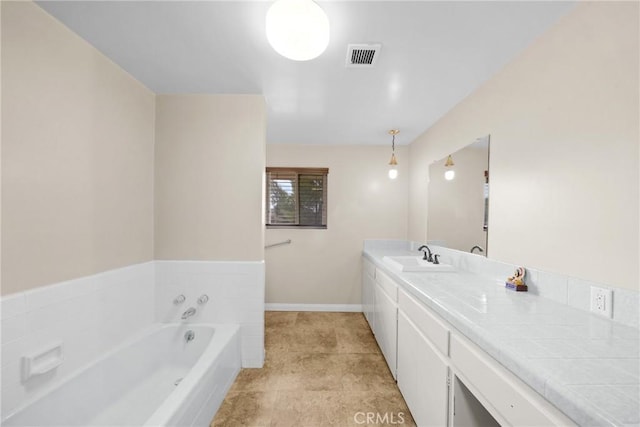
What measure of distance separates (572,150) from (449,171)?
1.29 metres

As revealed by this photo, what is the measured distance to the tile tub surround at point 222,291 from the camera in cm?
232

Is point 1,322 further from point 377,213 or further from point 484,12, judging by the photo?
point 377,213

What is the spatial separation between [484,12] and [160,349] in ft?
10.1

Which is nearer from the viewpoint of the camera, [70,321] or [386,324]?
[70,321]

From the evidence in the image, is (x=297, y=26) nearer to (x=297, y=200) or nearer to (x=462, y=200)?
(x=462, y=200)

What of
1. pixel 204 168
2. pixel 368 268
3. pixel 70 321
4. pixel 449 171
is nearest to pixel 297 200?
pixel 368 268

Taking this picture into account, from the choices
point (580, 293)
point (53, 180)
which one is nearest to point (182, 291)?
point (53, 180)

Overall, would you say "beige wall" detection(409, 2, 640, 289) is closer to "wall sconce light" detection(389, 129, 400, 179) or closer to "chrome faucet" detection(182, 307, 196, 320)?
Answer: "wall sconce light" detection(389, 129, 400, 179)

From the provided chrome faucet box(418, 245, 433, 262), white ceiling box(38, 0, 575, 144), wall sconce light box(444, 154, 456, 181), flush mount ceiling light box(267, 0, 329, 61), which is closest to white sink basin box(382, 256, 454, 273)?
chrome faucet box(418, 245, 433, 262)

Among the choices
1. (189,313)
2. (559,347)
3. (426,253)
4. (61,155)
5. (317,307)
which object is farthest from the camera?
(317,307)

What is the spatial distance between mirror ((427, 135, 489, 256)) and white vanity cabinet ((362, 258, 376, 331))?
0.77m

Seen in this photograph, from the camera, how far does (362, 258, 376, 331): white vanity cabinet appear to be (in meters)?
2.98

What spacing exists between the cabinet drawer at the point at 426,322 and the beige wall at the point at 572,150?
686mm

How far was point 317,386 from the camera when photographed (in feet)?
6.89
